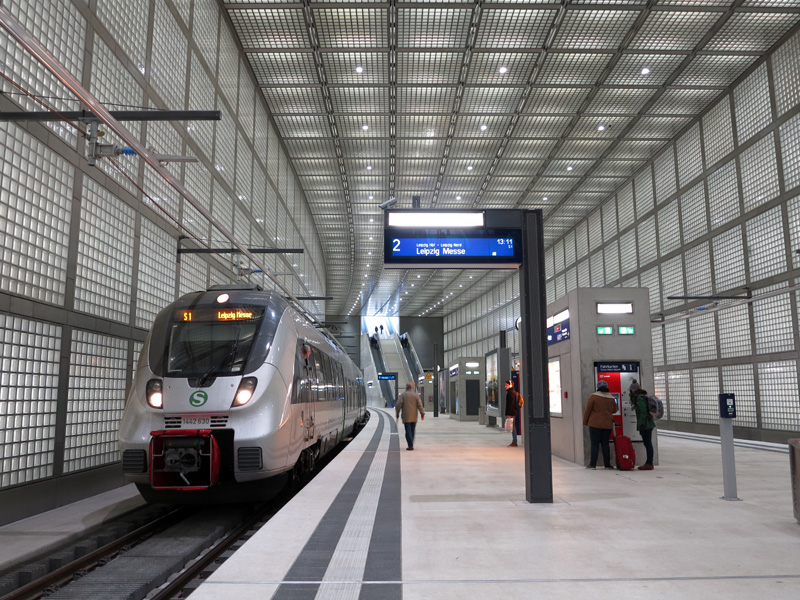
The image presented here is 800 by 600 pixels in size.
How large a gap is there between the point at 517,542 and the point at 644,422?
5855 millimetres

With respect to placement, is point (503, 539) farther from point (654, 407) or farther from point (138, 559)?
point (654, 407)

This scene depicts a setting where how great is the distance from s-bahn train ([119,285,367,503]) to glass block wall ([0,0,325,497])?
1.30 meters

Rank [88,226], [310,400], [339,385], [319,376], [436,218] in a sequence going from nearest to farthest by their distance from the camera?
1. [436,218]
2. [88,226]
3. [310,400]
4. [319,376]
5. [339,385]

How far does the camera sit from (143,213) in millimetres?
10359

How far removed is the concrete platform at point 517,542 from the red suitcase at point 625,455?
0.86 meters

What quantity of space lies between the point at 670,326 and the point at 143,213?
65.1ft

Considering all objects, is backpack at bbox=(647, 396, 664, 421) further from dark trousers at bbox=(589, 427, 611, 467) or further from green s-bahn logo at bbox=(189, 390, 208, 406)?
green s-bahn logo at bbox=(189, 390, 208, 406)

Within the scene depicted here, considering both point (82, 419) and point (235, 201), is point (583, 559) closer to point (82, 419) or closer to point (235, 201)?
point (82, 419)

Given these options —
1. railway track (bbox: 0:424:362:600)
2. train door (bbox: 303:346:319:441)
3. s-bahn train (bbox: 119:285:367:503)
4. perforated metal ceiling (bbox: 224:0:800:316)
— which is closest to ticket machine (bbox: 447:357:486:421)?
perforated metal ceiling (bbox: 224:0:800:316)

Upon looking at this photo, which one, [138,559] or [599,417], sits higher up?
[599,417]

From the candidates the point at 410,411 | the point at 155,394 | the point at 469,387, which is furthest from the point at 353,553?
the point at 469,387

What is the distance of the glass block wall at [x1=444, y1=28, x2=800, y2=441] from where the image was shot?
53.0 feet

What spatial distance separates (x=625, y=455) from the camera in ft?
31.7

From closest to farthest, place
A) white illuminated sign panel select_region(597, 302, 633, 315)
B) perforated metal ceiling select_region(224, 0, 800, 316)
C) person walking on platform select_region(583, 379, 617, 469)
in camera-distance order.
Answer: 1. person walking on platform select_region(583, 379, 617, 469)
2. white illuminated sign panel select_region(597, 302, 633, 315)
3. perforated metal ceiling select_region(224, 0, 800, 316)
